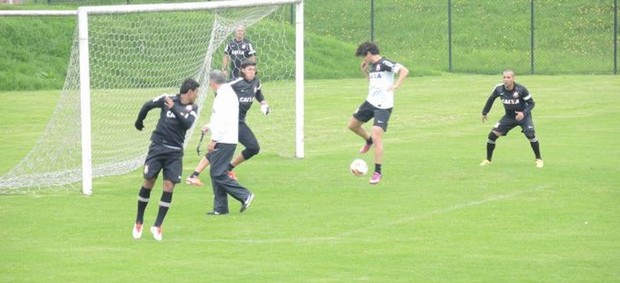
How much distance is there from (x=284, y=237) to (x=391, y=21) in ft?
120

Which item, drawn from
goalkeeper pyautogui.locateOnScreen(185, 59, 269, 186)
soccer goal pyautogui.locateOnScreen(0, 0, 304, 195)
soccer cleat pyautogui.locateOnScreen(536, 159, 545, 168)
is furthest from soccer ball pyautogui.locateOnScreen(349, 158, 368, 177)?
soccer cleat pyautogui.locateOnScreen(536, 159, 545, 168)

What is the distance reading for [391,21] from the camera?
50.7m

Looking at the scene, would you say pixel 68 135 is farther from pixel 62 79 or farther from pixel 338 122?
pixel 62 79

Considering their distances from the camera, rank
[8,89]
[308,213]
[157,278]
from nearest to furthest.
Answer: [157,278] < [308,213] < [8,89]

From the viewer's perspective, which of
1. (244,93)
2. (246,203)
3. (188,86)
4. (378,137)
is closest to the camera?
(188,86)

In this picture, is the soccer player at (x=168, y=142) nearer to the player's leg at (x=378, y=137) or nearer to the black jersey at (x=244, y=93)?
the black jersey at (x=244, y=93)

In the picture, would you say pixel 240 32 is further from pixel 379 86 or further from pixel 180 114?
pixel 180 114

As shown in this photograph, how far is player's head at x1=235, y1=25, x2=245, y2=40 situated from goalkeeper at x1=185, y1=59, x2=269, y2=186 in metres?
4.08

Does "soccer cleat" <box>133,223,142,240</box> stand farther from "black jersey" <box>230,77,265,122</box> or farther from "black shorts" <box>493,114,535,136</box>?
"black shorts" <box>493,114,535,136</box>

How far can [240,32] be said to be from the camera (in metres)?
23.9

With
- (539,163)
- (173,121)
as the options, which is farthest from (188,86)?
(539,163)

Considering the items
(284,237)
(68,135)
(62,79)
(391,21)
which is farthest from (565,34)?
(284,237)

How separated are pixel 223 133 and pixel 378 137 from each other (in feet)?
12.4

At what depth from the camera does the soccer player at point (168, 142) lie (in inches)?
579
